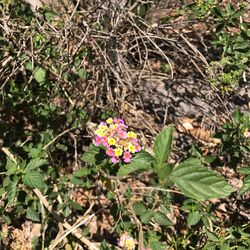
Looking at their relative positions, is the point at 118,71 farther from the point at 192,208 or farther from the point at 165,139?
the point at 165,139

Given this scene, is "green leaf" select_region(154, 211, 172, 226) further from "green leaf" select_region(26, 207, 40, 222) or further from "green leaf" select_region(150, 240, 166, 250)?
"green leaf" select_region(26, 207, 40, 222)

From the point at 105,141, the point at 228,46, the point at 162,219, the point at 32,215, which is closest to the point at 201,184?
the point at 105,141

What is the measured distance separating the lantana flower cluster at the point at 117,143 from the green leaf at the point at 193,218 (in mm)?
531

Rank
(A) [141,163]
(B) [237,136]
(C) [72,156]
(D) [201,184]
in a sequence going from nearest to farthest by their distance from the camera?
(D) [201,184] < (A) [141,163] < (B) [237,136] < (C) [72,156]

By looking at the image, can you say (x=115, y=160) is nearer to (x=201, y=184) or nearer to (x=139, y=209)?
(x=139, y=209)

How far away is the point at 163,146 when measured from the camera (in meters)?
1.18

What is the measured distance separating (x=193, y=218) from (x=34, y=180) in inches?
29.4

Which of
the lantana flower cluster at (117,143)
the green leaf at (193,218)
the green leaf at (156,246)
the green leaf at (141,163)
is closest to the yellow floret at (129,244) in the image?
the green leaf at (156,246)

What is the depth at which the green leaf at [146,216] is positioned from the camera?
1.82 m

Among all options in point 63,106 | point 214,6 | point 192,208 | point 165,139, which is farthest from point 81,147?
point 165,139

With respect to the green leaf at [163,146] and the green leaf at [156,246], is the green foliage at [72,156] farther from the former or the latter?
the green leaf at [163,146]

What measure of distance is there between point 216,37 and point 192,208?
83 centimetres

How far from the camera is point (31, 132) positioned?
2469 mm

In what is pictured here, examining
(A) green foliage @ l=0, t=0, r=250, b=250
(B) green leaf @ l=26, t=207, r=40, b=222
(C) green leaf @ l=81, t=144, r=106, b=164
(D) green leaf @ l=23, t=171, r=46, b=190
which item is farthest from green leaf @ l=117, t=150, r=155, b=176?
(B) green leaf @ l=26, t=207, r=40, b=222
